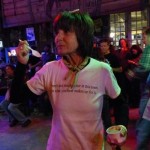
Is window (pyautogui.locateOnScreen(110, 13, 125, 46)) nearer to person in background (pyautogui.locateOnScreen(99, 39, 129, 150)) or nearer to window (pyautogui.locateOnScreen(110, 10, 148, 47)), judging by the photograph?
window (pyautogui.locateOnScreen(110, 10, 148, 47))

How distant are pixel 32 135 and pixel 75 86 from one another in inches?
170

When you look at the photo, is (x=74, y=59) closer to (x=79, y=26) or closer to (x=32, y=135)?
(x=79, y=26)

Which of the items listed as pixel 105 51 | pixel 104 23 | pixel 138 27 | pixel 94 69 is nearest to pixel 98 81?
pixel 94 69

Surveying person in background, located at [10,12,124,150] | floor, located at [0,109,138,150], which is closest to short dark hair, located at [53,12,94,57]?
person in background, located at [10,12,124,150]

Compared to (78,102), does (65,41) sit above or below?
above

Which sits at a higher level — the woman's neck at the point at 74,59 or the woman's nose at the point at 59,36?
the woman's nose at the point at 59,36

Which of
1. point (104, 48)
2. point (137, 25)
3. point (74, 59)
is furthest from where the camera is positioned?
point (137, 25)

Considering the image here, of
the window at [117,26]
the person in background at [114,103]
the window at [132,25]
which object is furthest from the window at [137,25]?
the person in background at [114,103]

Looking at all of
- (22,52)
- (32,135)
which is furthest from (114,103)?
(32,135)

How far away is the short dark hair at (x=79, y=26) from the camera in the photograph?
1.74m

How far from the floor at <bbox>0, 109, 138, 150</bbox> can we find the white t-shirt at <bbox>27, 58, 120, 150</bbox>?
3040 millimetres

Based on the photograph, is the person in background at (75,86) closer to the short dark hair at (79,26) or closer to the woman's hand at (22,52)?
the short dark hair at (79,26)

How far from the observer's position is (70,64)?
1.82 m

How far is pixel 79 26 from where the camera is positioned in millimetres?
1750
